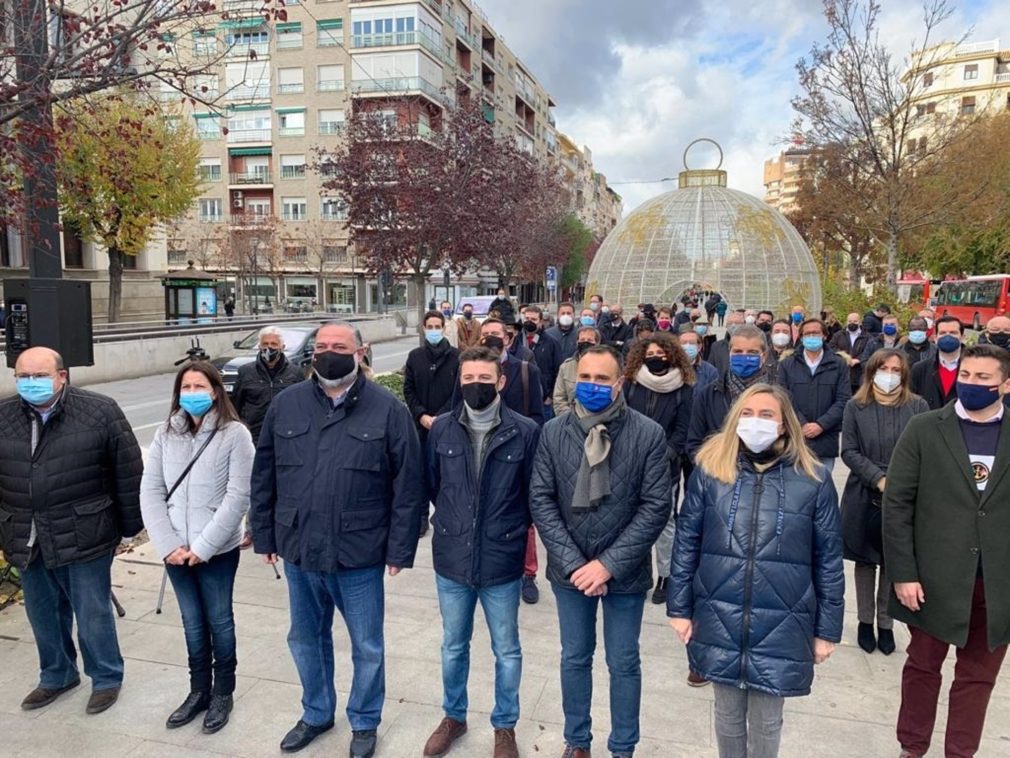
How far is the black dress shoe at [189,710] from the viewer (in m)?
3.63

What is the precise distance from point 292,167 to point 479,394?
5098cm

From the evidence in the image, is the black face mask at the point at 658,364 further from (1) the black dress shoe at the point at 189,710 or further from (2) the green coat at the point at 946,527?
(1) the black dress shoe at the point at 189,710

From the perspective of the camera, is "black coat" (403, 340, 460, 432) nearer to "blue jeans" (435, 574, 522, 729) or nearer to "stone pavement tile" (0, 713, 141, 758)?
"blue jeans" (435, 574, 522, 729)

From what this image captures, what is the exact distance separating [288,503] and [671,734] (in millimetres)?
2223

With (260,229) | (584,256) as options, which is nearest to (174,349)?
(260,229)

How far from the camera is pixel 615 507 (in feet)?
10.5

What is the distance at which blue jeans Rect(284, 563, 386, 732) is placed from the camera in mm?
3432

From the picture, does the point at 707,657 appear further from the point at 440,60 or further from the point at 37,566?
the point at 440,60

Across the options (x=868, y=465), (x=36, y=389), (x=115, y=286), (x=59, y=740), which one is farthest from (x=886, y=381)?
(x=115, y=286)

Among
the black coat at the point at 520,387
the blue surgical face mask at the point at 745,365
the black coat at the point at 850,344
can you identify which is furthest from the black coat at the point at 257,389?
the black coat at the point at 850,344

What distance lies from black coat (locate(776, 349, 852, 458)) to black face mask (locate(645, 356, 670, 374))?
4.59ft

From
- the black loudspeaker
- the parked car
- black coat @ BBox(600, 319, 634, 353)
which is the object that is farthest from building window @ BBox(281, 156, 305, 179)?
the black loudspeaker

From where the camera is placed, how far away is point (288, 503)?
3400mm

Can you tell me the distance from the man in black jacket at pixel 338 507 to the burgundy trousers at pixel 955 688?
7.98 ft
